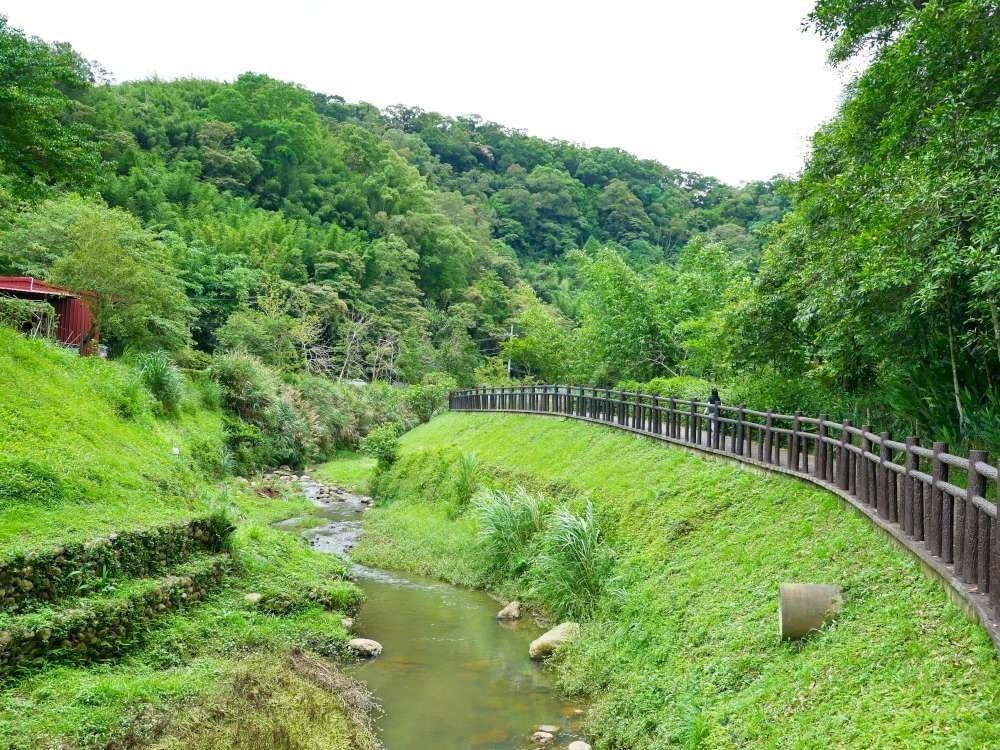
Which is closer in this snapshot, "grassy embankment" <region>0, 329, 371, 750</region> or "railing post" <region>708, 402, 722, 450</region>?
"grassy embankment" <region>0, 329, 371, 750</region>

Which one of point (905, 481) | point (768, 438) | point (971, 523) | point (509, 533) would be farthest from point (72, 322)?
point (971, 523)

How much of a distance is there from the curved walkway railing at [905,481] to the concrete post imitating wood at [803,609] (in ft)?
3.29

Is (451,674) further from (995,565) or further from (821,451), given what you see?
(995,565)

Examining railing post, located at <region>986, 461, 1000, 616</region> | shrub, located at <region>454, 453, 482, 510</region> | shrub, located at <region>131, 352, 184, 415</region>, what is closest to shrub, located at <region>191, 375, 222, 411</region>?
shrub, located at <region>131, 352, 184, 415</region>

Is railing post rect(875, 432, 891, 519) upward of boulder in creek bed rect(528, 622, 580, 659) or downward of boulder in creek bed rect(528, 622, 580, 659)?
upward

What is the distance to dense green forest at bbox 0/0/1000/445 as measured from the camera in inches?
408

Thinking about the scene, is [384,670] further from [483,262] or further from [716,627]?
[483,262]

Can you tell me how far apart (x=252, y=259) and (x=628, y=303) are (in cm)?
3080

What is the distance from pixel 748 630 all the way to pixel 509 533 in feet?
24.7

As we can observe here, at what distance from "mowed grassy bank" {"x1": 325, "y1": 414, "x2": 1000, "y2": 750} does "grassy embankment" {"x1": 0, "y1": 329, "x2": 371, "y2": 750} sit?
342cm

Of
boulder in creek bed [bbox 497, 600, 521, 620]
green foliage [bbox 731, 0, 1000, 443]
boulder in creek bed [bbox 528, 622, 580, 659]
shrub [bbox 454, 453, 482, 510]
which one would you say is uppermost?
green foliage [bbox 731, 0, 1000, 443]

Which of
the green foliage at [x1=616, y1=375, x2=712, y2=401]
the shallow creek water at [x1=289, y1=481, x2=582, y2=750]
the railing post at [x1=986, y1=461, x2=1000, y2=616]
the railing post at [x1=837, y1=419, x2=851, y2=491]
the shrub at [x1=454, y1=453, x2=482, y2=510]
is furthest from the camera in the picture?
the green foliage at [x1=616, y1=375, x2=712, y2=401]

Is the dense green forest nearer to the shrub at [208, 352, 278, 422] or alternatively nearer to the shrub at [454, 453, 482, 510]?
the shrub at [208, 352, 278, 422]

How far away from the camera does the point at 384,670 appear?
1084 cm
